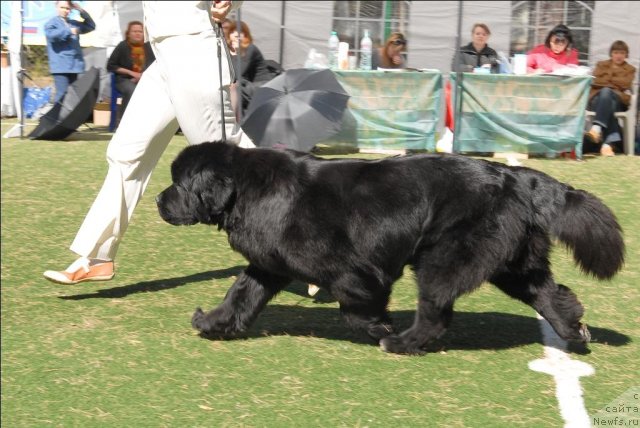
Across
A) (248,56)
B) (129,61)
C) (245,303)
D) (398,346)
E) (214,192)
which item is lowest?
(398,346)

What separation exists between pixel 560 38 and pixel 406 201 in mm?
7428

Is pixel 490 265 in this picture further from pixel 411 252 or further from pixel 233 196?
pixel 233 196

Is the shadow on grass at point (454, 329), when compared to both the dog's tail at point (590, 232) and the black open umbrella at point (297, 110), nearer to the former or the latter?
the dog's tail at point (590, 232)

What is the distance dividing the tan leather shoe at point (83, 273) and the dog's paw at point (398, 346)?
5.84 feet

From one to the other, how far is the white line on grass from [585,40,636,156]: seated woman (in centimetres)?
614

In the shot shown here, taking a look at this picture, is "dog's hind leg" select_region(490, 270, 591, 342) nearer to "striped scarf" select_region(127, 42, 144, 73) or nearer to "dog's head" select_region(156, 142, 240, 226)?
"dog's head" select_region(156, 142, 240, 226)

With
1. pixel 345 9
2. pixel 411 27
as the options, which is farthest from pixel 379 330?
pixel 345 9

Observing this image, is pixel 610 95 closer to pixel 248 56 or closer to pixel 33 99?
pixel 248 56

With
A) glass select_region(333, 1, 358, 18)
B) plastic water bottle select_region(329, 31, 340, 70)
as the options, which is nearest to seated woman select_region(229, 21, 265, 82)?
plastic water bottle select_region(329, 31, 340, 70)

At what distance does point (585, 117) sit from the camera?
1048 cm

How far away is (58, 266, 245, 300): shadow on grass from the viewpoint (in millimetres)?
5398

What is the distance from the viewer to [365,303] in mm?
4328

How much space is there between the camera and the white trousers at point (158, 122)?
16.1ft

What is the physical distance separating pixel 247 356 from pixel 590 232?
1667 mm
